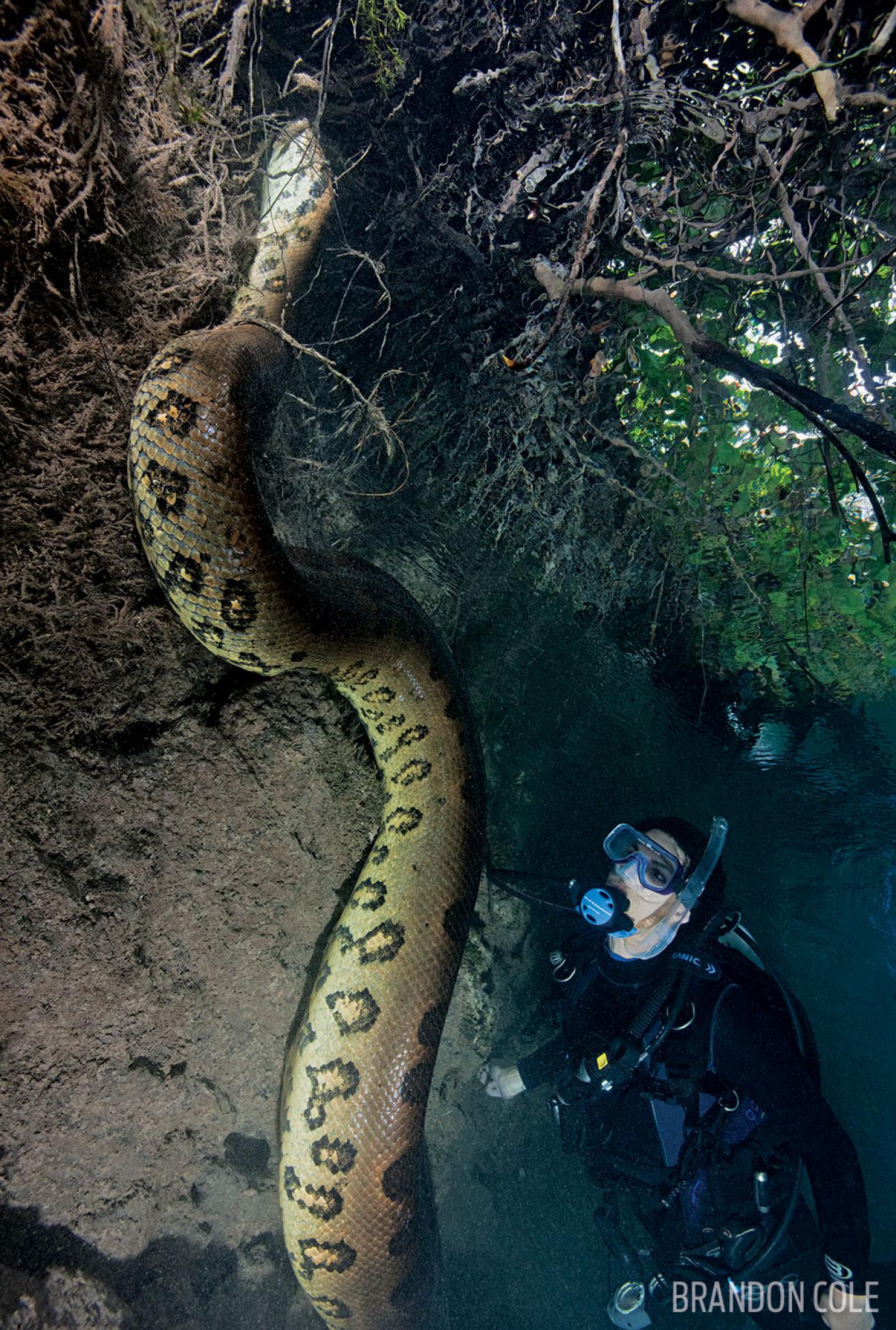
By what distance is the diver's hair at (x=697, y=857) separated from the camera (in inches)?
161

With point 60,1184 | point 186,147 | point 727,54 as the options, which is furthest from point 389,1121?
point 727,54

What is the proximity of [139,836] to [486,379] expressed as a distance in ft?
10.3

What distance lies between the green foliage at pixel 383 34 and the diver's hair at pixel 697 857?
475 cm

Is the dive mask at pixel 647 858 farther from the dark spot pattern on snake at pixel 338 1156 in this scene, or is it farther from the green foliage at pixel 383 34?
the green foliage at pixel 383 34

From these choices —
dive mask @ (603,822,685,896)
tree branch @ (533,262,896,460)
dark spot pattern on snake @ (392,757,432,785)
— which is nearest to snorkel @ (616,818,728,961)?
dive mask @ (603,822,685,896)

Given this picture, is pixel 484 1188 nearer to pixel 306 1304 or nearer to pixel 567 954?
pixel 306 1304

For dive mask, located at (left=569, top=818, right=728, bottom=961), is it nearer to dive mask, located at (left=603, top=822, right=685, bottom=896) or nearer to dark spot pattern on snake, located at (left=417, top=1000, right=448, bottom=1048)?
dive mask, located at (left=603, top=822, right=685, bottom=896)

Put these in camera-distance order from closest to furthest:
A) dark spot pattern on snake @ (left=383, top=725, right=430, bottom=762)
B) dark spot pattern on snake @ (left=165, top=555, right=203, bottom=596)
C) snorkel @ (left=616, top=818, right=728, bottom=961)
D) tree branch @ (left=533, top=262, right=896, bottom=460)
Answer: tree branch @ (left=533, top=262, right=896, bottom=460) < dark spot pattern on snake @ (left=165, top=555, right=203, bottom=596) < dark spot pattern on snake @ (left=383, top=725, right=430, bottom=762) < snorkel @ (left=616, top=818, right=728, bottom=961)

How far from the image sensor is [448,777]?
11.2 ft

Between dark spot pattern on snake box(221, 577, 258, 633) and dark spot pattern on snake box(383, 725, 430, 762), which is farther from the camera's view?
dark spot pattern on snake box(383, 725, 430, 762)

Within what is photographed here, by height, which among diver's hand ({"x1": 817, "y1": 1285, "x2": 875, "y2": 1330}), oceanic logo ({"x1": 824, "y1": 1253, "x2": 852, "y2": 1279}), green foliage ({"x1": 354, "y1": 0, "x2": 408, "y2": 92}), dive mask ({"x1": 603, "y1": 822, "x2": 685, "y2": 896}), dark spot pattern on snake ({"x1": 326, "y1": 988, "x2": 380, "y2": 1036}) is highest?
green foliage ({"x1": 354, "y1": 0, "x2": 408, "y2": 92})

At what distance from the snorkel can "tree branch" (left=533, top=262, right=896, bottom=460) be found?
2709 mm

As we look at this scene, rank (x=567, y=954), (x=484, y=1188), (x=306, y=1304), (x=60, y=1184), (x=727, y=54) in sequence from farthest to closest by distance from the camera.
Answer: (x=484, y=1188) → (x=567, y=954) → (x=306, y=1304) → (x=60, y=1184) → (x=727, y=54)

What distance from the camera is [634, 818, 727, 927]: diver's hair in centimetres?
408
